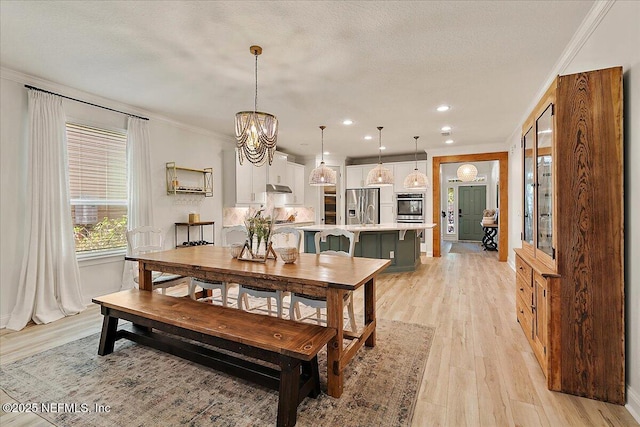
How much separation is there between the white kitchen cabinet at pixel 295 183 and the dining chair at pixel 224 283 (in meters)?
3.78

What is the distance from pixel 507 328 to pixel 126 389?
338 cm

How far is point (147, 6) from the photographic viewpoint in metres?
2.13

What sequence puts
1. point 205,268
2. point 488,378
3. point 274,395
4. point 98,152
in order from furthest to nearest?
point 98,152, point 205,268, point 488,378, point 274,395

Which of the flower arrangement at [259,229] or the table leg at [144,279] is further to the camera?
the table leg at [144,279]

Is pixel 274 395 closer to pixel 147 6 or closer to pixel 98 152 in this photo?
pixel 147 6

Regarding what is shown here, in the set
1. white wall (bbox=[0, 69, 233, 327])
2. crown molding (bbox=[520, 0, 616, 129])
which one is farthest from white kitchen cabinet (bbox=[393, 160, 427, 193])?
crown molding (bbox=[520, 0, 616, 129])

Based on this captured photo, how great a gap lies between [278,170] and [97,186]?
3.58 metres

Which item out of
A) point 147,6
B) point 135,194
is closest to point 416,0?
point 147,6

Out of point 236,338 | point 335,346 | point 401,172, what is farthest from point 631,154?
point 401,172

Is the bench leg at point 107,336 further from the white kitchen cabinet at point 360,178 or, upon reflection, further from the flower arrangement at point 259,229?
the white kitchen cabinet at point 360,178

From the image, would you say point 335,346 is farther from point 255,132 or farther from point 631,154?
point 631,154

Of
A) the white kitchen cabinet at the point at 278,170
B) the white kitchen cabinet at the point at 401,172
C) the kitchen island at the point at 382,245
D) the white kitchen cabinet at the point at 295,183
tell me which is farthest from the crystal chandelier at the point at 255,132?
the white kitchen cabinet at the point at 401,172

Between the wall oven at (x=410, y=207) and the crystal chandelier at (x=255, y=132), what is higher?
the crystal chandelier at (x=255, y=132)

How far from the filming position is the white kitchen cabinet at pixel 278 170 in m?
6.71
